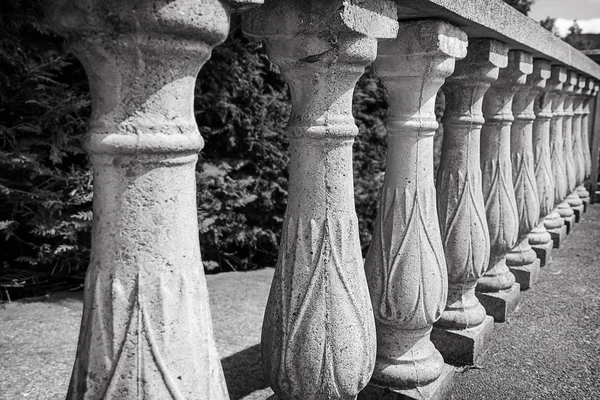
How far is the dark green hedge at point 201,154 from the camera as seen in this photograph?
3596 mm

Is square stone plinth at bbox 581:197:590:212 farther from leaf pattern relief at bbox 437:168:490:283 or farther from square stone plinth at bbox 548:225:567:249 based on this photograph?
leaf pattern relief at bbox 437:168:490:283

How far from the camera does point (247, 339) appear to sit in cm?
305

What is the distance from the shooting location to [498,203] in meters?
2.95

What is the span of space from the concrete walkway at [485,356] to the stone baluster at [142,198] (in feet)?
4.24

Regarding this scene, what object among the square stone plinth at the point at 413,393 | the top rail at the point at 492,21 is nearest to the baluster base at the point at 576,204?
the top rail at the point at 492,21

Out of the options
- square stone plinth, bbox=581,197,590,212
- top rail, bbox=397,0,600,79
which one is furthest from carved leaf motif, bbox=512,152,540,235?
square stone plinth, bbox=581,197,590,212

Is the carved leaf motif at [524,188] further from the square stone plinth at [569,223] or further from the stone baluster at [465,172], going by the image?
the square stone plinth at [569,223]

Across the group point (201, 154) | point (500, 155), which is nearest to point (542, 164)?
point (500, 155)

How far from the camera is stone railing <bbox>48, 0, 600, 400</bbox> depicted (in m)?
1.07

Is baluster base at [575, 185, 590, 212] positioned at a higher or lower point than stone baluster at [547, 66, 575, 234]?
lower

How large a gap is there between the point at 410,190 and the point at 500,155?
1.22 m

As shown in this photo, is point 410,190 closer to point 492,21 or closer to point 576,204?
point 492,21

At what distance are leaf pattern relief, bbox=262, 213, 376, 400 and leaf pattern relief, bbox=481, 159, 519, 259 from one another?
1.55m

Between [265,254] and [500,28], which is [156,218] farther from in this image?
[265,254]
